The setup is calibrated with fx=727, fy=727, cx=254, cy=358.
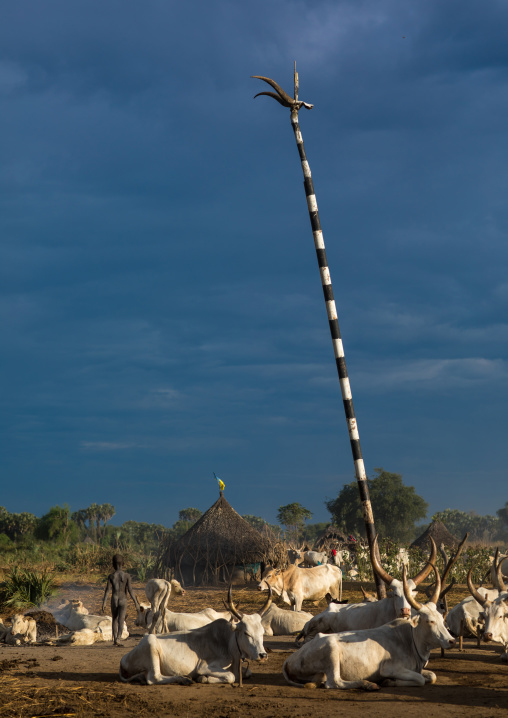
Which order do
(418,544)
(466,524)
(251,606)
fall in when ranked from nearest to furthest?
(251,606)
(418,544)
(466,524)

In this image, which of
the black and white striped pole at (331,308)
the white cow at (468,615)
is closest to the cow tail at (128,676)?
the white cow at (468,615)

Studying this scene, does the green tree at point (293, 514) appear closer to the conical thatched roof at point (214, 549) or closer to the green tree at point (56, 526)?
the green tree at point (56, 526)

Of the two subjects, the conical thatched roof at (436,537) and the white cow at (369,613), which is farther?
the conical thatched roof at (436,537)

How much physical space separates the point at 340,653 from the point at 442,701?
1278 millimetres

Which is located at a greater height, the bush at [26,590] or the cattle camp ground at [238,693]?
the bush at [26,590]

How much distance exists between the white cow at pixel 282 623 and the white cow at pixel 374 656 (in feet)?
16.5

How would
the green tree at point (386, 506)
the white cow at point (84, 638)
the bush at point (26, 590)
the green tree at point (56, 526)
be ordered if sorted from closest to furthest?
the white cow at point (84, 638) < the bush at point (26, 590) < the green tree at point (56, 526) < the green tree at point (386, 506)

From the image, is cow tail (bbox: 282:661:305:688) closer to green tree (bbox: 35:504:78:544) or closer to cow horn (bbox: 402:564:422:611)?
cow horn (bbox: 402:564:422:611)

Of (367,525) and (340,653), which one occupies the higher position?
(367,525)

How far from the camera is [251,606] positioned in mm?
18453

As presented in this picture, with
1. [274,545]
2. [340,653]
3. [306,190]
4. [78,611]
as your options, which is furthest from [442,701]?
[274,545]

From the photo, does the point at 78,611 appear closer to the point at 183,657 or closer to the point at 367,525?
the point at 367,525

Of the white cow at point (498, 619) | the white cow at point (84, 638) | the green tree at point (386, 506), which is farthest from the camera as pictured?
the green tree at point (386, 506)

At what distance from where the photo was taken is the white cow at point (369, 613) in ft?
34.4
